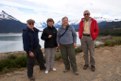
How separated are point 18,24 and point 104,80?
162559mm

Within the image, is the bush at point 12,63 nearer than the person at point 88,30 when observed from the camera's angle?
No

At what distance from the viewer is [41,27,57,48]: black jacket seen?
306 inches

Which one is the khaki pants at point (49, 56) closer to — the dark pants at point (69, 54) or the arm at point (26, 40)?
the dark pants at point (69, 54)

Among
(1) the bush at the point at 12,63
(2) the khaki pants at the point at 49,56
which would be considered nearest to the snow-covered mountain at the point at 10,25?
(1) the bush at the point at 12,63

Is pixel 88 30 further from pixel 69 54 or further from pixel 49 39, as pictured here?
pixel 49 39

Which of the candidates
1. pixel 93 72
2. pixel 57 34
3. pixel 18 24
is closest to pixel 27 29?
pixel 57 34

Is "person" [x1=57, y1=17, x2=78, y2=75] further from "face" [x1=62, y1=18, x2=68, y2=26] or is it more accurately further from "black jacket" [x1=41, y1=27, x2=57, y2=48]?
"black jacket" [x1=41, y1=27, x2=57, y2=48]

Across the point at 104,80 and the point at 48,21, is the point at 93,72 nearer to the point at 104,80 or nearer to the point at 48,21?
the point at 104,80

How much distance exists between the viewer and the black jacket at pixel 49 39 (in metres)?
7.76

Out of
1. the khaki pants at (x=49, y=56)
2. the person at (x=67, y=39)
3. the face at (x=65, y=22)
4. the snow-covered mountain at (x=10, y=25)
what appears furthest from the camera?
the snow-covered mountain at (x=10, y=25)

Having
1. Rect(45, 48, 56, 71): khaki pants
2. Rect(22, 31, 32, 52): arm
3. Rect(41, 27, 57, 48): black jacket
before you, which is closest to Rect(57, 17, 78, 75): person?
Rect(41, 27, 57, 48): black jacket

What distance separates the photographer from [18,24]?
167625 millimetres

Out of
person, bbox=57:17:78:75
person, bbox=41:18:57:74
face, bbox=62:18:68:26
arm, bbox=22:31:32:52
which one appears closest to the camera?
arm, bbox=22:31:32:52

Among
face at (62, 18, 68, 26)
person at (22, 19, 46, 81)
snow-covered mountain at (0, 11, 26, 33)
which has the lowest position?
snow-covered mountain at (0, 11, 26, 33)
